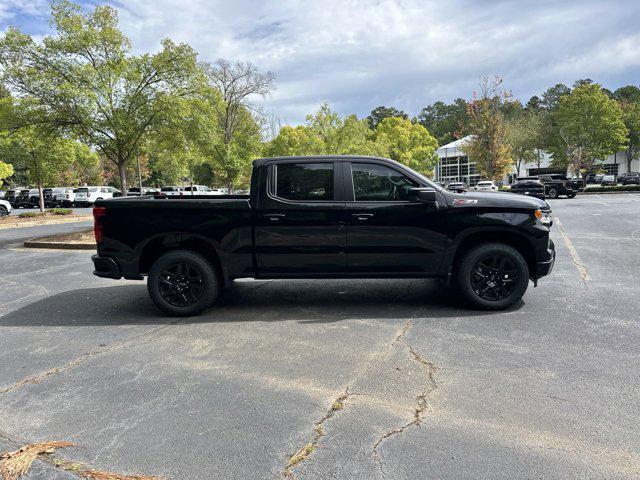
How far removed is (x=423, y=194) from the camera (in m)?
5.25

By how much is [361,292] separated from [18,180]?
193ft

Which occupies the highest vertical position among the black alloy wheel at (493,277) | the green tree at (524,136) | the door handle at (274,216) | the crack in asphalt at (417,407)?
the green tree at (524,136)

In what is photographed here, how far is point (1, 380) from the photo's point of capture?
12.9 feet

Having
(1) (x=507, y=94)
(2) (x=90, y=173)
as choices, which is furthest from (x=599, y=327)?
(2) (x=90, y=173)

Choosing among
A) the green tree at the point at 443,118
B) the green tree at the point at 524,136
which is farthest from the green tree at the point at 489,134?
the green tree at the point at 443,118

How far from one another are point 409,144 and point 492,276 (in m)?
49.4

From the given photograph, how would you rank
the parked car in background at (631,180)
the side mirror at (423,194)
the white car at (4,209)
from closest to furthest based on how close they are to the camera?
1. the side mirror at (423,194)
2. the white car at (4,209)
3. the parked car in background at (631,180)

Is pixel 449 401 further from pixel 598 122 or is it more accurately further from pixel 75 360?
pixel 598 122

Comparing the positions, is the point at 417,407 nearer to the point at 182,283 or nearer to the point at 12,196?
the point at 182,283

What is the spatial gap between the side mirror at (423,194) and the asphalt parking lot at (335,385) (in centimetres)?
139

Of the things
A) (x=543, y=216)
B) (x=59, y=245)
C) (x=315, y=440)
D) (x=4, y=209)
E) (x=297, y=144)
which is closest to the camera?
(x=315, y=440)

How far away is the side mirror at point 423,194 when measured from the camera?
5239 mm

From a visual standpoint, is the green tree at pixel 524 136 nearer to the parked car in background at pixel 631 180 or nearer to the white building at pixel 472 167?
the white building at pixel 472 167

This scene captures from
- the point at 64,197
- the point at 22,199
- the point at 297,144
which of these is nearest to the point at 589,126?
the point at 297,144
